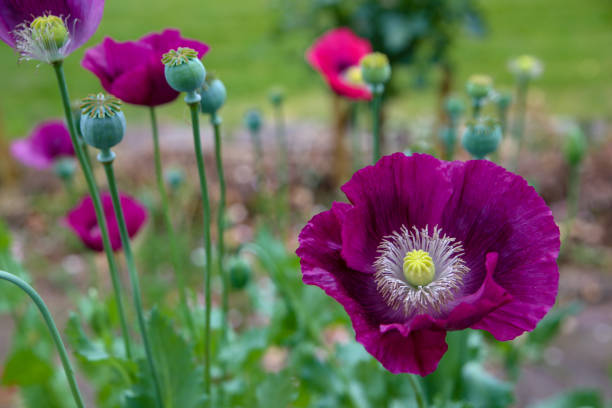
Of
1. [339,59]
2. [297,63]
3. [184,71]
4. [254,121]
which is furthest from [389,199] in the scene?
[297,63]

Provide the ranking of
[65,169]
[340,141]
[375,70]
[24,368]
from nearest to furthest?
[375,70], [24,368], [65,169], [340,141]

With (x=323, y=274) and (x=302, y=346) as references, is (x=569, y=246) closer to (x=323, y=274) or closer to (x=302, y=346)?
(x=302, y=346)

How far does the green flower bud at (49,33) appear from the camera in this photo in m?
0.48

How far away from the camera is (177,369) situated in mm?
657

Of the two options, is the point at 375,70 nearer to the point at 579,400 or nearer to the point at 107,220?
the point at 107,220

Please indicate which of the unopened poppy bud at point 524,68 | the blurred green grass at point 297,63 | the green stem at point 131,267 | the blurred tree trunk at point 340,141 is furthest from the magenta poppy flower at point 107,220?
the blurred green grass at point 297,63

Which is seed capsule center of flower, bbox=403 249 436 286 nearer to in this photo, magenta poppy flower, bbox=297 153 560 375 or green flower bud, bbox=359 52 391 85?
magenta poppy flower, bbox=297 153 560 375

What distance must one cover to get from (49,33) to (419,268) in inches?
13.4

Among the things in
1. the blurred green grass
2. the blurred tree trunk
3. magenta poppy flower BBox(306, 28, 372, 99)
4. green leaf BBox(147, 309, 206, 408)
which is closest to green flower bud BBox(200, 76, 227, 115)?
green leaf BBox(147, 309, 206, 408)

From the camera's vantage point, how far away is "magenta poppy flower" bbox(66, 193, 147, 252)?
33.3 inches

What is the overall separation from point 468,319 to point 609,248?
2128mm

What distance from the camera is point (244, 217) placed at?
262 cm

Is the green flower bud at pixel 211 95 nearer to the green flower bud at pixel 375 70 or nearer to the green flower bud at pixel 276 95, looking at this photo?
the green flower bud at pixel 375 70

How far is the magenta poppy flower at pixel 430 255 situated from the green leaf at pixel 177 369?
0.21 metres
